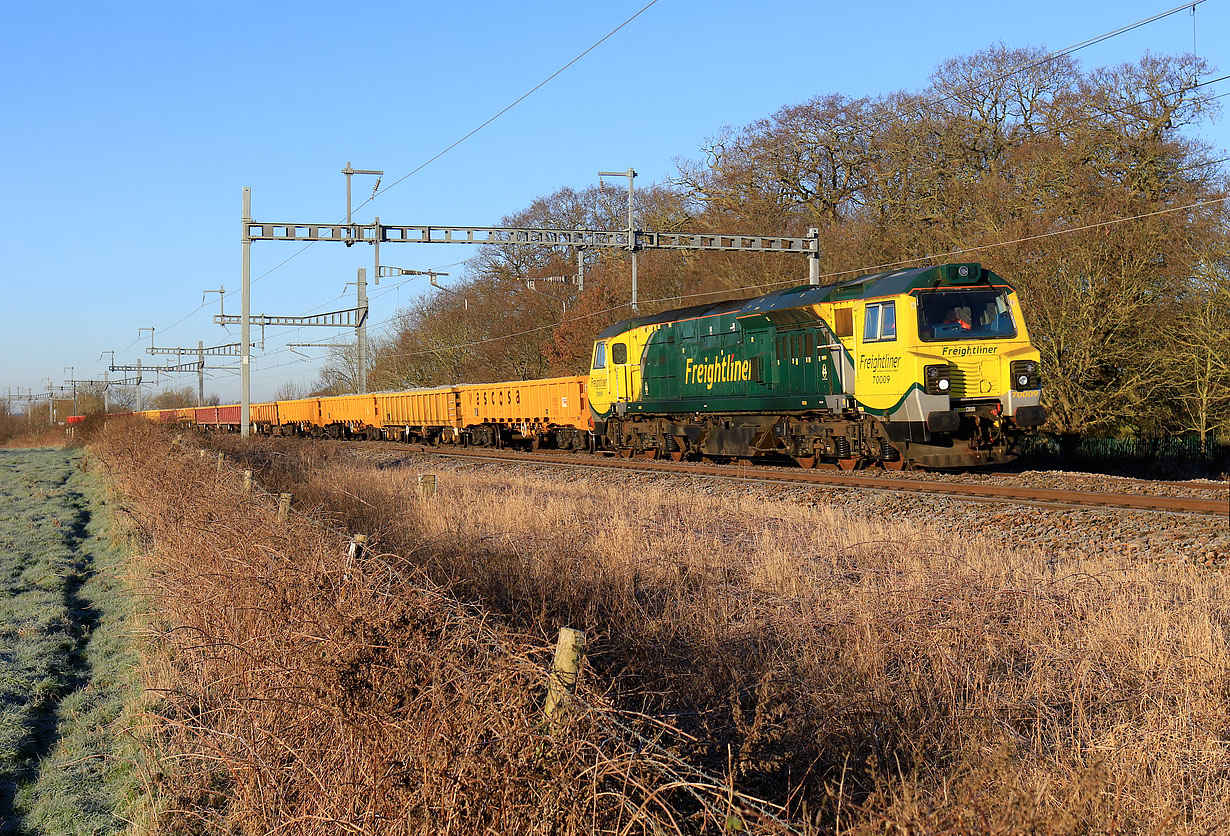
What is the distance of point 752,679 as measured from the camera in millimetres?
5863

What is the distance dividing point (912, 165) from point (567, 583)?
106 feet

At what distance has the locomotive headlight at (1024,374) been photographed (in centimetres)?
1622

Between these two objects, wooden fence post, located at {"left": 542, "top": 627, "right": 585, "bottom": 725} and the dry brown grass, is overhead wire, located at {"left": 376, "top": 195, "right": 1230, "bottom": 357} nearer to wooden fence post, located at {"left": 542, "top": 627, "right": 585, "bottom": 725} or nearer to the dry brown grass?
the dry brown grass

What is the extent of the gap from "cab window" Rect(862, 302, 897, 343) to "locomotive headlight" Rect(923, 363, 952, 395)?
2.98 ft

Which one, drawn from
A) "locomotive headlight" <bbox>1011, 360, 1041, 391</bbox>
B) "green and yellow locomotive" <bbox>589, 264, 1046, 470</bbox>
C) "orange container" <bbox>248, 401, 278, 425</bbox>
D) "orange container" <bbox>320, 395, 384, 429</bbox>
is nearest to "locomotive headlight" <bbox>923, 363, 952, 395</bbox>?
A: "green and yellow locomotive" <bbox>589, 264, 1046, 470</bbox>

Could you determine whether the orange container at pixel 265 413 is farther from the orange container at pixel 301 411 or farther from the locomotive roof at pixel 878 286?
the locomotive roof at pixel 878 286

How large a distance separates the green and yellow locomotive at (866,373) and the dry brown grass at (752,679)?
20.2 ft

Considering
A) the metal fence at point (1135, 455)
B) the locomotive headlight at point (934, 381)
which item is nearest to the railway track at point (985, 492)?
the locomotive headlight at point (934, 381)

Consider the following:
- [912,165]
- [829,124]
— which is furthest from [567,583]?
[829,124]

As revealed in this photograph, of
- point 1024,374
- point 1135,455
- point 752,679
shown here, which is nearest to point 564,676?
point 752,679

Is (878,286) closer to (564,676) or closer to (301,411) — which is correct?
(564,676)

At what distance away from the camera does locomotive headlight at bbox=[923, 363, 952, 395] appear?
15.9 m

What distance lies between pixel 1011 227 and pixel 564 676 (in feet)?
86.4

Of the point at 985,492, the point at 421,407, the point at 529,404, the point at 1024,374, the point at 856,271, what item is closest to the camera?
the point at 985,492
